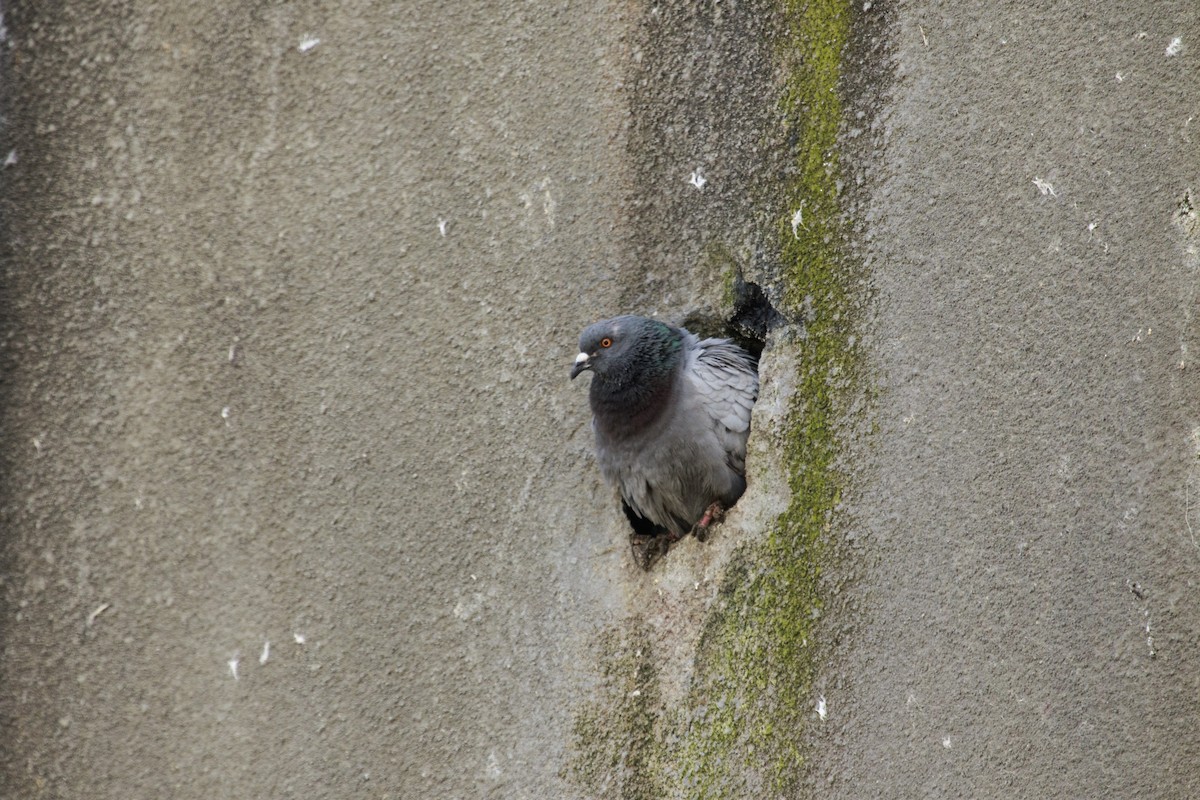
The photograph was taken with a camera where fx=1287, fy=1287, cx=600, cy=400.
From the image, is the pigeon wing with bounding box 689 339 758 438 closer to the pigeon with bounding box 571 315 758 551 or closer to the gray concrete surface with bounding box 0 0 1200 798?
the pigeon with bounding box 571 315 758 551

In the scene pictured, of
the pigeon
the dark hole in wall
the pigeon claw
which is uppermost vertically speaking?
the dark hole in wall

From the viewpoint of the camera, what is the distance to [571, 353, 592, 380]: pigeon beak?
380 cm

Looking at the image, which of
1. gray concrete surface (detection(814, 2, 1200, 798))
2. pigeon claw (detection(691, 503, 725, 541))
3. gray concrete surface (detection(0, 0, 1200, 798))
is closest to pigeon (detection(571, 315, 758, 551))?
pigeon claw (detection(691, 503, 725, 541))

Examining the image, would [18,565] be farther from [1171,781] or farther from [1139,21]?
[1139,21]

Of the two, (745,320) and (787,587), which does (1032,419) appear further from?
(745,320)

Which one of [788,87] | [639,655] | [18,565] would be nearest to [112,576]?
[18,565]

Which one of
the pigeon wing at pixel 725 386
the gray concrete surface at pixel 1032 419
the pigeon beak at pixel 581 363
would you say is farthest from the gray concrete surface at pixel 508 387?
the pigeon wing at pixel 725 386

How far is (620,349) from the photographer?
381 cm

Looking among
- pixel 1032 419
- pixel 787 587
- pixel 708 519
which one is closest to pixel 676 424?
pixel 708 519

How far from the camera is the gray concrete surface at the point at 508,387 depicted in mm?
3256

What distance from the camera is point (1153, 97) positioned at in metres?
3.32

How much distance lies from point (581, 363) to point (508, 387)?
269 millimetres

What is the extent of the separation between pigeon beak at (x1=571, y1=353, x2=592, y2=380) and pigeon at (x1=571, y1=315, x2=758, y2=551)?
0.10 ft

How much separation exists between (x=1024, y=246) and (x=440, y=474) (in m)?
1.81
